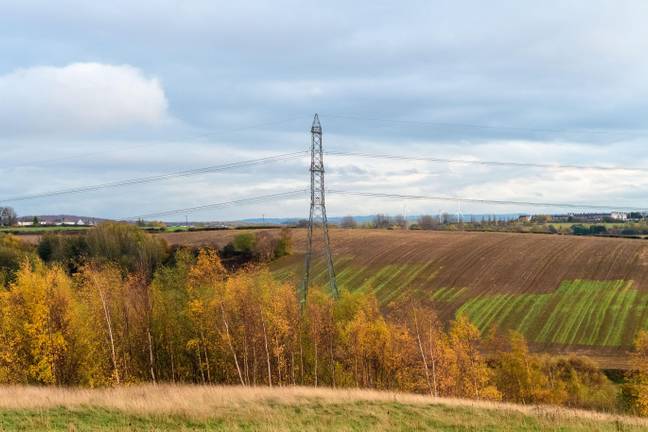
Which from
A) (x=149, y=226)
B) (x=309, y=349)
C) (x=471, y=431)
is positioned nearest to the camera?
(x=471, y=431)

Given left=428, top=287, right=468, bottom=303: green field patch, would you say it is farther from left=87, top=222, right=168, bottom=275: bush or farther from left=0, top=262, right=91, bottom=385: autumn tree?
left=0, top=262, right=91, bottom=385: autumn tree

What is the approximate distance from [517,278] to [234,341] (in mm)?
63222

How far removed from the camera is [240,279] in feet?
156

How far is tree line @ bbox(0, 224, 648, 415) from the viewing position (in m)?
43.3

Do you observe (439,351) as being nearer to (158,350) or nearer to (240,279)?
(240,279)

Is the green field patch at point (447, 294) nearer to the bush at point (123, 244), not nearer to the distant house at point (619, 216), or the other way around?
the bush at point (123, 244)

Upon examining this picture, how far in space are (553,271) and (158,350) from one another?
72.4m

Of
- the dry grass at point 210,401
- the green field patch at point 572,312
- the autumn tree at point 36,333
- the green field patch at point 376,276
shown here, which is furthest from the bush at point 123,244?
the dry grass at point 210,401

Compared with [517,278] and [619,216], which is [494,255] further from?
[619,216]

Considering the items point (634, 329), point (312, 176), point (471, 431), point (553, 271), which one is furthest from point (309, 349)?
point (553, 271)

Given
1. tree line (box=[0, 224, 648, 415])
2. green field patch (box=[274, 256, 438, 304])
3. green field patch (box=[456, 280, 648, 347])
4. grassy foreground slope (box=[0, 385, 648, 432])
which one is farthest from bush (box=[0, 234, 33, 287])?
grassy foreground slope (box=[0, 385, 648, 432])

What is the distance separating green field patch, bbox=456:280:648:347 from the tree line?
15396 mm

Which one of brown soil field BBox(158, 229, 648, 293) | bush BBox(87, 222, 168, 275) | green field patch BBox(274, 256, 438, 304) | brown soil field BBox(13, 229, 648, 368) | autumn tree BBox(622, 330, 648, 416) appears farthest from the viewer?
bush BBox(87, 222, 168, 275)

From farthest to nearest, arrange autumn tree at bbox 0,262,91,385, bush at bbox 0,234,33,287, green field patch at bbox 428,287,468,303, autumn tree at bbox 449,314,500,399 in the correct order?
bush at bbox 0,234,33,287, green field patch at bbox 428,287,468,303, autumn tree at bbox 449,314,500,399, autumn tree at bbox 0,262,91,385
